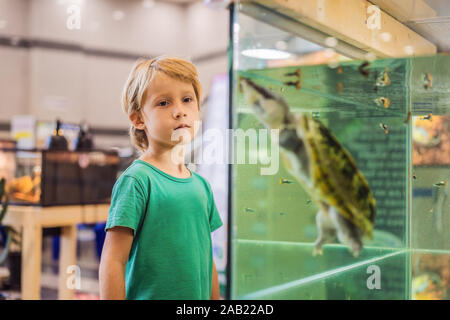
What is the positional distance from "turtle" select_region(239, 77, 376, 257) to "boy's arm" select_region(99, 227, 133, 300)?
0.43 m

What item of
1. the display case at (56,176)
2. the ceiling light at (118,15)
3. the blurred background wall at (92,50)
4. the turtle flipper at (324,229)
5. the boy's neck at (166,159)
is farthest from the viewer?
the ceiling light at (118,15)

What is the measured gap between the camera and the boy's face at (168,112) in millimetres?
1046

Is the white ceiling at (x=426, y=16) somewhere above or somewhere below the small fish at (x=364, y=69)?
above

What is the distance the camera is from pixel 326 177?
120cm

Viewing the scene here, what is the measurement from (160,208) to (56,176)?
2040 mm

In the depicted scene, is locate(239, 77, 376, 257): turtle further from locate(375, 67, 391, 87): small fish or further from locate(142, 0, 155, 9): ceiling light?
locate(142, 0, 155, 9): ceiling light

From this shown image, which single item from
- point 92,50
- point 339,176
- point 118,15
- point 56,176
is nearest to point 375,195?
point 339,176

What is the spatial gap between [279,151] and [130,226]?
0.41 meters

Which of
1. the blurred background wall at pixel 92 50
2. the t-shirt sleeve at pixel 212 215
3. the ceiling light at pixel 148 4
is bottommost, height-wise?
the t-shirt sleeve at pixel 212 215

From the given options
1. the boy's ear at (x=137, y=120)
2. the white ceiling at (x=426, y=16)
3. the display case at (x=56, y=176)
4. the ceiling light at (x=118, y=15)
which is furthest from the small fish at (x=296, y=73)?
the ceiling light at (x=118, y=15)

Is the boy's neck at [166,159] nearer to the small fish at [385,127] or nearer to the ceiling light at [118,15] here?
the small fish at [385,127]

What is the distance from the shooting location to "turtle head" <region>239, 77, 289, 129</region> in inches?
47.6

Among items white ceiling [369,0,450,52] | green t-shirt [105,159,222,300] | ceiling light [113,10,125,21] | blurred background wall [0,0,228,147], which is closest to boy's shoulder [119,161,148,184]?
green t-shirt [105,159,222,300]

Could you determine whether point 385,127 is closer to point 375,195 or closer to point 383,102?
point 383,102
